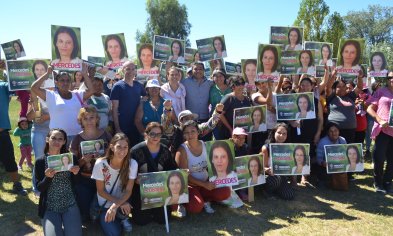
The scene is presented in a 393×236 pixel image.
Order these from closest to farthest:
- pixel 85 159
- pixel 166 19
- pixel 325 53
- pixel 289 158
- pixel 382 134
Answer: pixel 85 159 → pixel 289 158 → pixel 382 134 → pixel 325 53 → pixel 166 19

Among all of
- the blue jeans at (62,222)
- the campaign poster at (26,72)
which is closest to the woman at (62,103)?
the campaign poster at (26,72)

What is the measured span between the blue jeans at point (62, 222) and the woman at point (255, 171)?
109 inches

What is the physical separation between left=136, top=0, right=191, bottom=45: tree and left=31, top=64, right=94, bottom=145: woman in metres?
38.8

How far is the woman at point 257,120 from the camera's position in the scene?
6.28 meters

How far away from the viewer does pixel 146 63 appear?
738 cm

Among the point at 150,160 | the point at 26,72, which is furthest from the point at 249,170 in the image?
the point at 26,72

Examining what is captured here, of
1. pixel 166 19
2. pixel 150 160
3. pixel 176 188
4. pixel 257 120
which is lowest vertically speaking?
pixel 176 188

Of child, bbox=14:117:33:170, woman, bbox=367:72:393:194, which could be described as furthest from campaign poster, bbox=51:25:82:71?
woman, bbox=367:72:393:194

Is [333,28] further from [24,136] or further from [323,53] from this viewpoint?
[24,136]

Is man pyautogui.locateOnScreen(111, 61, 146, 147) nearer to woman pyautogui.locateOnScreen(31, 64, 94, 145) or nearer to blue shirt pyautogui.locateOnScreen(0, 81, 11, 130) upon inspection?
woman pyautogui.locateOnScreen(31, 64, 94, 145)

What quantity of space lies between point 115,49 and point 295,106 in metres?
3.67

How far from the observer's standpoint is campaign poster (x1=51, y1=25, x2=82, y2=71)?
5.59 meters

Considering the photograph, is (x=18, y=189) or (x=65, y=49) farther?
(x=18, y=189)

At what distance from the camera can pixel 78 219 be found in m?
4.46
